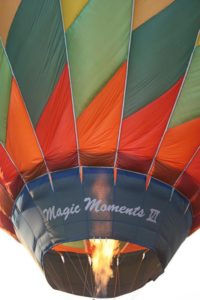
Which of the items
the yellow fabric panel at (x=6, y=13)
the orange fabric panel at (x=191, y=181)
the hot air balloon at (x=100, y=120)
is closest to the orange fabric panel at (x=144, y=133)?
the hot air balloon at (x=100, y=120)

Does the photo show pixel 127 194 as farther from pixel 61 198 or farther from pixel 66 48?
pixel 66 48

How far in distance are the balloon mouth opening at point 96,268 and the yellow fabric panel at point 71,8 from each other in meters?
2.26

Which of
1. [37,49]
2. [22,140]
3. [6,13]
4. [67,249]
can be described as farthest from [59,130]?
[67,249]

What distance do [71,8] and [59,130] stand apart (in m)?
1.13

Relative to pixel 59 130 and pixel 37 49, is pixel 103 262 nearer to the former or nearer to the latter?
pixel 59 130

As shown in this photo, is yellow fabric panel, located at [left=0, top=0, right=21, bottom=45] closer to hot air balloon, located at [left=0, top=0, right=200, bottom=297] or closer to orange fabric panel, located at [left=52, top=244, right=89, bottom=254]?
hot air balloon, located at [left=0, top=0, right=200, bottom=297]

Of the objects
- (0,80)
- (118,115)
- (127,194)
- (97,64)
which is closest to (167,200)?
(127,194)

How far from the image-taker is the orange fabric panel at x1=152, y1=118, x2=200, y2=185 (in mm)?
7668

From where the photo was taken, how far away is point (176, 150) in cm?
770

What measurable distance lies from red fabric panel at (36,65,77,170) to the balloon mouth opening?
41.7 inches

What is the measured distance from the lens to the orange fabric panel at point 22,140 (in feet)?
25.0

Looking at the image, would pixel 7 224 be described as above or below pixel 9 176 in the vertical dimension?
below

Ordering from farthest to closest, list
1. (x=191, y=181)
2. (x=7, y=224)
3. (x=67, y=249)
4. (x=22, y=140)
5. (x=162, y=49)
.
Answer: (x=67, y=249)
(x=7, y=224)
(x=191, y=181)
(x=22, y=140)
(x=162, y=49)

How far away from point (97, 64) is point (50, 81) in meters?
0.46
